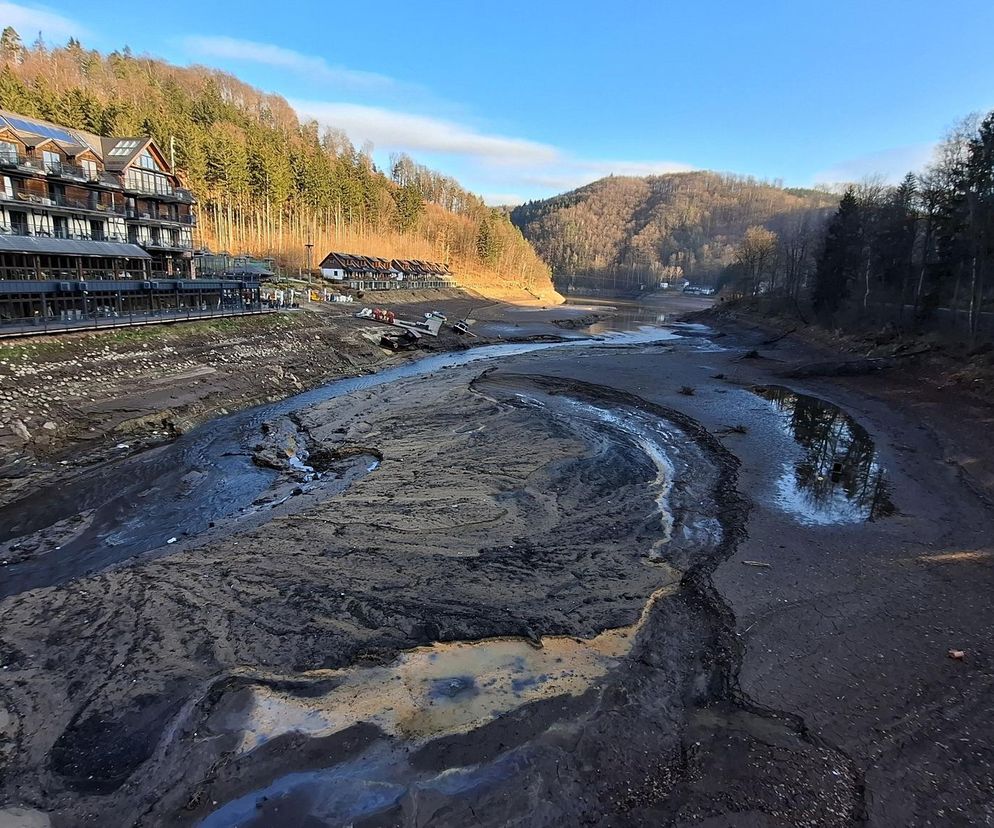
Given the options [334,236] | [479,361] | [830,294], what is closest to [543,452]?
[479,361]

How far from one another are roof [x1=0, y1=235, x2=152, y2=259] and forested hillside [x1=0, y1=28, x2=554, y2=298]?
3141 centimetres

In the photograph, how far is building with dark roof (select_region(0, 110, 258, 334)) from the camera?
1175 inches

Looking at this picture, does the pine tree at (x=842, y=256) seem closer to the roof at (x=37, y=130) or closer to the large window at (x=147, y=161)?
the large window at (x=147, y=161)

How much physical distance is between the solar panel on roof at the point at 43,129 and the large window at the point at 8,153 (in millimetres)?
3679

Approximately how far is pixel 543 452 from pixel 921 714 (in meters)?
13.7

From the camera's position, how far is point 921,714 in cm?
843

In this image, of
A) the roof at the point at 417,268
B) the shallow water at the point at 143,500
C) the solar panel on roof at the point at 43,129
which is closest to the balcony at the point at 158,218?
the solar panel on roof at the point at 43,129

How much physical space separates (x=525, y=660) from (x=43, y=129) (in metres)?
54.8

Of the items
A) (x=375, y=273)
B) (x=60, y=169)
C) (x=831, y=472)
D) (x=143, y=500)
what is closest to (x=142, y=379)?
(x=143, y=500)

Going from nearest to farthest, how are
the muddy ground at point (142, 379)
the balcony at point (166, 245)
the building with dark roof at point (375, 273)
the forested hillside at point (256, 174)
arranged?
the muddy ground at point (142, 379), the balcony at point (166, 245), the forested hillside at point (256, 174), the building with dark roof at point (375, 273)

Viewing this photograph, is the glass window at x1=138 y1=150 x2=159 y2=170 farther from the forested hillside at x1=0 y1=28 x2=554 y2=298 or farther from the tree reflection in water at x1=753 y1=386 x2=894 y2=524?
the tree reflection in water at x1=753 y1=386 x2=894 y2=524

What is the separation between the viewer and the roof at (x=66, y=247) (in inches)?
1161

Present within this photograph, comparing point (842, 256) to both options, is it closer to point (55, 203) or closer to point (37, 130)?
point (55, 203)

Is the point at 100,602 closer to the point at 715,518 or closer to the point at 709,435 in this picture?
the point at 715,518
